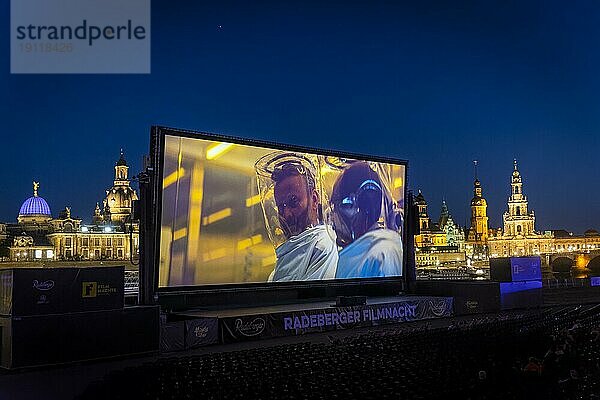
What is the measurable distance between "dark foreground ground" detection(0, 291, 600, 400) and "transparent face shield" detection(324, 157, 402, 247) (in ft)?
33.4

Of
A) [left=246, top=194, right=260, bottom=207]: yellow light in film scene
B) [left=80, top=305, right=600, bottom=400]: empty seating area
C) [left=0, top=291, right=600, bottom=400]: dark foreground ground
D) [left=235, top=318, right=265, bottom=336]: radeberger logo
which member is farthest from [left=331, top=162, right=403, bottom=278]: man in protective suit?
[left=80, top=305, right=600, bottom=400]: empty seating area

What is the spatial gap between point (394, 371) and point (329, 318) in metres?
11.8

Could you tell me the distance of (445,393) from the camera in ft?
34.4

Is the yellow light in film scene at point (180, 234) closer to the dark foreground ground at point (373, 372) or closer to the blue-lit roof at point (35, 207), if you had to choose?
the dark foreground ground at point (373, 372)

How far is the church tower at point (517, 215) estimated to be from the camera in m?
180

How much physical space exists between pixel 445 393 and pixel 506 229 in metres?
180

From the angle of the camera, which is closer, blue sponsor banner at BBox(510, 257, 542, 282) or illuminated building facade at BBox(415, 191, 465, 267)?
blue sponsor banner at BBox(510, 257, 542, 282)

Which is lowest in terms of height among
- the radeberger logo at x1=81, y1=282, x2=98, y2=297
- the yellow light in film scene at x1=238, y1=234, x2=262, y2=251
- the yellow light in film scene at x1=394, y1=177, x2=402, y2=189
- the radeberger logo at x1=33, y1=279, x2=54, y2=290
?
the radeberger logo at x1=81, y1=282, x2=98, y2=297

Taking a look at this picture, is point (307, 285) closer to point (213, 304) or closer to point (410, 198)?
point (213, 304)

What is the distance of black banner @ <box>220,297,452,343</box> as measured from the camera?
72.4 ft

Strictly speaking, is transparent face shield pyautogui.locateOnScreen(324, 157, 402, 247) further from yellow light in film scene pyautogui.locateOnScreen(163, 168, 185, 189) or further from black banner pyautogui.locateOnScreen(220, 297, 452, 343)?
yellow light in film scene pyautogui.locateOnScreen(163, 168, 185, 189)

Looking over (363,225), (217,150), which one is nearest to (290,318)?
(217,150)

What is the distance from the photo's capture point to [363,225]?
3017 centimetres

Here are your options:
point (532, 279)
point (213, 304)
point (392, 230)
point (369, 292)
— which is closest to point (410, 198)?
point (392, 230)
